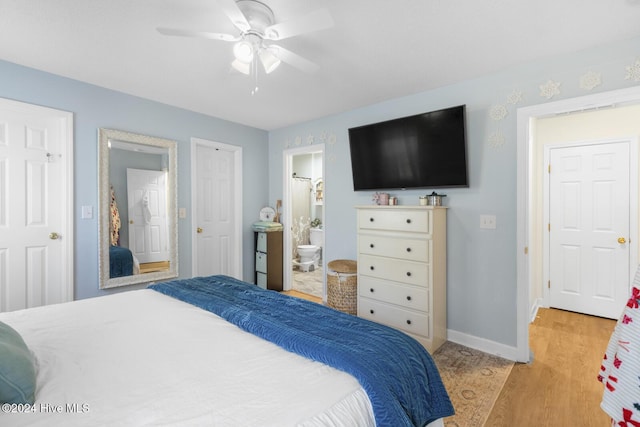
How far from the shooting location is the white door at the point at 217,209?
390 cm

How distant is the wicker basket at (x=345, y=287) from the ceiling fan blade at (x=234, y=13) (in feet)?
7.89

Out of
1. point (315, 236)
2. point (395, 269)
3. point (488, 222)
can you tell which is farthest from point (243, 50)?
point (315, 236)

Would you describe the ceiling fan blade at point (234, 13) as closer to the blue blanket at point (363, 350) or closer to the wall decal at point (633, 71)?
the blue blanket at point (363, 350)

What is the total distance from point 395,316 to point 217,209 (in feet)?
8.82

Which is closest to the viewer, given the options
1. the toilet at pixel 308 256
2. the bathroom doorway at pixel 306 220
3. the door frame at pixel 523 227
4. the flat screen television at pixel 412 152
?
the door frame at pixel 523 227

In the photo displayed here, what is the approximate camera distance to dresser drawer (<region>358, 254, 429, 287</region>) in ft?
8.70

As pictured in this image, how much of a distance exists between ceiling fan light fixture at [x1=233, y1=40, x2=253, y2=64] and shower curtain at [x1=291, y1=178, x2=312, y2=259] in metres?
4.17

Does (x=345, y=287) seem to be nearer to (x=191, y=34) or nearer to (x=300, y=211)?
(x=191, y=34)

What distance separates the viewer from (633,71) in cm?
210

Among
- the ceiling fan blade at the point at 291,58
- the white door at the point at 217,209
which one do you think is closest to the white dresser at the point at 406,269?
the ceiling fan blade at the point at 291,58

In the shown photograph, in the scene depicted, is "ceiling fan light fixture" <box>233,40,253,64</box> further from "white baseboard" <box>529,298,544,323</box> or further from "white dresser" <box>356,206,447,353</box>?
"white baseboard" <box>529,298,544,323</box>

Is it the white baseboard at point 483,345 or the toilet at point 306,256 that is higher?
the toilet at point 306,256

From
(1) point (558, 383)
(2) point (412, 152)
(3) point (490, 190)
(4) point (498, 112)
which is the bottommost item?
(1) point (558, 383)

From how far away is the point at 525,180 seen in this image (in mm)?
2488
